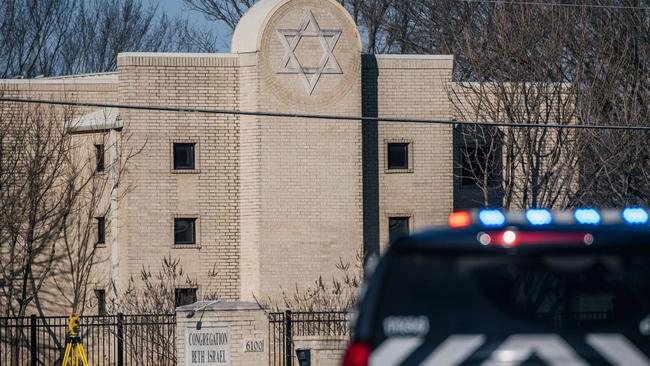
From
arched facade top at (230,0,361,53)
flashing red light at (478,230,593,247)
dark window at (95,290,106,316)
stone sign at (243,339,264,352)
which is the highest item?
arched facade top at (230,0,361,53)

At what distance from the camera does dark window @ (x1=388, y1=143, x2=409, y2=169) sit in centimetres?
3247

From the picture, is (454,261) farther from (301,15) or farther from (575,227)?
(301,15)

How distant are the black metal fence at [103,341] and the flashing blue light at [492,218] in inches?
780

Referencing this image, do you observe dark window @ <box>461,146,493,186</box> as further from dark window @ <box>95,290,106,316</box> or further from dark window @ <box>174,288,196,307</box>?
dark window @ <box>95,290,106,316</box>

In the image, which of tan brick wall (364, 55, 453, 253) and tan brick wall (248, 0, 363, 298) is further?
tan brick wall (364, 55, 453, 253)

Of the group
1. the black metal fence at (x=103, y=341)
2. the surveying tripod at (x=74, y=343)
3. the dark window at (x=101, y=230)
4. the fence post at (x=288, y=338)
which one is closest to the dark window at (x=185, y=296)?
the black metal fence at (x=103, y=341)

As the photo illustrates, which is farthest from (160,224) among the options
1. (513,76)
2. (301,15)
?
(513,76)

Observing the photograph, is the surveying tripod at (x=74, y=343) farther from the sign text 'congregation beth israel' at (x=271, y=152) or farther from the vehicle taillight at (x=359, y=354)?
the vehicle taillight at (x=359, y=354)

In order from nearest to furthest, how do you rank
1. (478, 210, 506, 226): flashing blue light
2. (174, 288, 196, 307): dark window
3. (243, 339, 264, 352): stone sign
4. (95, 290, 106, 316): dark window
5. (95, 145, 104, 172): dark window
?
(478, 210, 506, 226): flashing blue light
(243, 339, 264, 352): stone sign
(174, 288, 196, 307): dark window
(95, 290, 106, 316): dark window
(95, 145, 104, 172): dark window

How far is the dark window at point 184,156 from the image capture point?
3158 centimetres

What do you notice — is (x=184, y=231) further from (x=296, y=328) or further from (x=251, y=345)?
(x=251, y=345)

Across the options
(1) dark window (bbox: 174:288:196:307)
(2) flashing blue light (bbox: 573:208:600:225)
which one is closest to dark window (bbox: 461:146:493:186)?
(1) dark window (bbox: 174:288:196:307)

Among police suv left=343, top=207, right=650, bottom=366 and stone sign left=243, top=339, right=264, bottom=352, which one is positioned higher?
police suv left=343, top=207, right=650, bottom=366

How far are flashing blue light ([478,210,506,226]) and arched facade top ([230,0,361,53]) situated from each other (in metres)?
23.3
